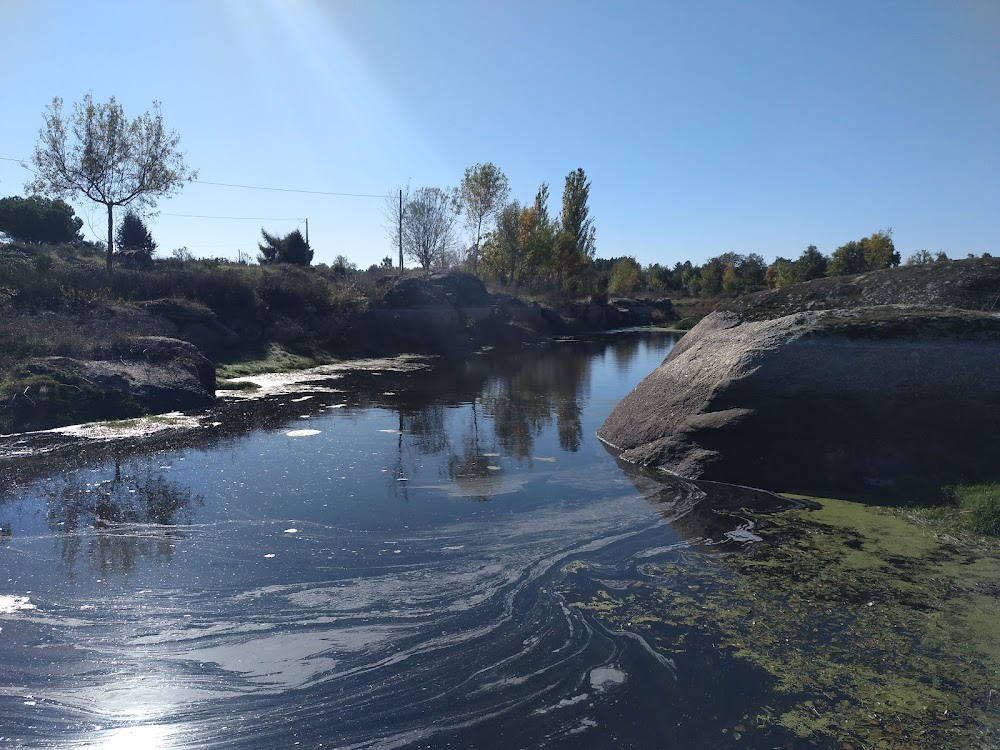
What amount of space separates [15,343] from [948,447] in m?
15.5

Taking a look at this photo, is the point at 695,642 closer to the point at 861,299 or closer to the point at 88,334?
the point at 861,299

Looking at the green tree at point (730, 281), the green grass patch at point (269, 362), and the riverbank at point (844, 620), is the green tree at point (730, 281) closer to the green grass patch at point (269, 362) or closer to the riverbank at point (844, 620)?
the green grass patch at point (269, 362)

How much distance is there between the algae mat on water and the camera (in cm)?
379

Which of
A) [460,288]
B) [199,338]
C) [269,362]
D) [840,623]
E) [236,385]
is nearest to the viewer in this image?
[840,623]

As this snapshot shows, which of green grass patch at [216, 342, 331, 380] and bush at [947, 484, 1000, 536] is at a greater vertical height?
green grass patch at [216, 342, 331, 380]

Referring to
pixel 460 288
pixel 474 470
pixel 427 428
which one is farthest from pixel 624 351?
pixel 474 470

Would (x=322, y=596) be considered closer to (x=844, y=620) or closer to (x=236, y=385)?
(x=844, y=620)

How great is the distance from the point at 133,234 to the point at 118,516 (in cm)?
3239

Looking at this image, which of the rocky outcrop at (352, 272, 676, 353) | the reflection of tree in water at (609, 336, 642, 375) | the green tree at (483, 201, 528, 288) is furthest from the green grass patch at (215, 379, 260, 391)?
the green tree at (483, 201, 528, 288)

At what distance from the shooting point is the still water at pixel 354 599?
3.92 meters

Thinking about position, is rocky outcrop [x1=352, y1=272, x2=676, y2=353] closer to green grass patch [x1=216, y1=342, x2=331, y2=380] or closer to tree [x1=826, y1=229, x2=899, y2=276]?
green grass patch [x1=216, y1=342, x2=331, y2=380]

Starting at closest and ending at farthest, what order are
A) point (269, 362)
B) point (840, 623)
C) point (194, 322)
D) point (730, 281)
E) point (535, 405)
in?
point (840, 623)
point (535, 405)
point (194, 322)
point (269, 362)
point (730, 281)

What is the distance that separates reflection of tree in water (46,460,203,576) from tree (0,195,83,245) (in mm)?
24733

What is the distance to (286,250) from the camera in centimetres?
4334
